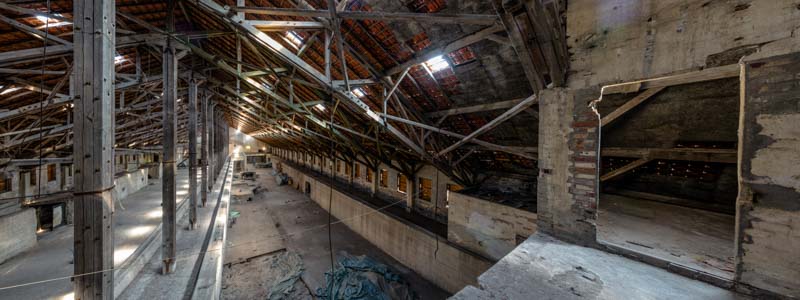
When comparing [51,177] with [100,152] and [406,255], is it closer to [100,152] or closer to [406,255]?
[100,152]

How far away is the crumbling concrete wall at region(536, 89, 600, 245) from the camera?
109 inches

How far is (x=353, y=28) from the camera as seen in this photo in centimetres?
434

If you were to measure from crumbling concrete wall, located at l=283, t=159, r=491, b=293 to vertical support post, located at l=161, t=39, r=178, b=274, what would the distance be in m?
3.91

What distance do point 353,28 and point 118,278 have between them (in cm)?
678

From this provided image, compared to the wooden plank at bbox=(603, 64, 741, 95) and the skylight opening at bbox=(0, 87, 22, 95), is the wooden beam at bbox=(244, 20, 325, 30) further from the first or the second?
the skylight opening at bbox=(0, 87, 22, 95)

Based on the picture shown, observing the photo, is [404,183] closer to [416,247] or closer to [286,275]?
[416,247]

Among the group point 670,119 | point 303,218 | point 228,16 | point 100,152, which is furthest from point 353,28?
point 303,218

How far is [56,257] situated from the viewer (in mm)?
6520

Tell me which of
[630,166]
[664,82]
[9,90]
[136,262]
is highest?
[9,90]

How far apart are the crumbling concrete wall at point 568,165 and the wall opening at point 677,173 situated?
389 mm

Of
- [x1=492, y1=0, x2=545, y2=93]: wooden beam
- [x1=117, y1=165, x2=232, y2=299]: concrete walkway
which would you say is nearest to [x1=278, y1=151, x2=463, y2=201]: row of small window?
[x1=492, y1=0, x2=545, y2=93]: wooden beam

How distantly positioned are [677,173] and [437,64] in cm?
581

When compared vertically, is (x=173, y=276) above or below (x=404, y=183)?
below

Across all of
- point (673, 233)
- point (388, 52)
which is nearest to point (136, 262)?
point (388, 52)
